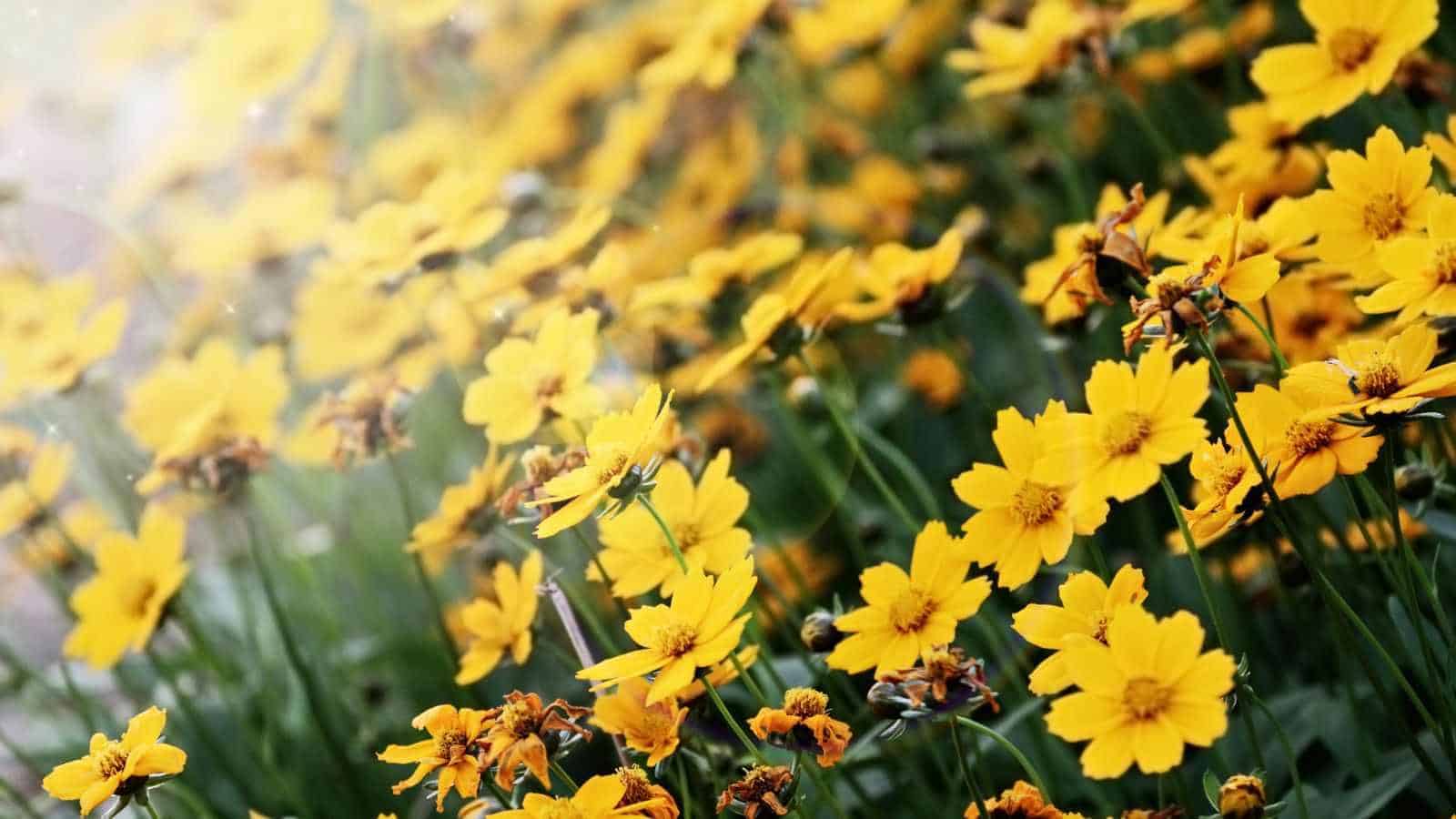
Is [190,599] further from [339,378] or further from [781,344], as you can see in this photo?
[781,344]

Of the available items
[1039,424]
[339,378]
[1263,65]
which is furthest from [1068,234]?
[339,378]

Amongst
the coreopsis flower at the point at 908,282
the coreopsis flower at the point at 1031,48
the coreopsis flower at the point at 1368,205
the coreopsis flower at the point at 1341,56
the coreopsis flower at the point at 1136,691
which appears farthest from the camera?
the coreopsis flower at the point at 1031,48

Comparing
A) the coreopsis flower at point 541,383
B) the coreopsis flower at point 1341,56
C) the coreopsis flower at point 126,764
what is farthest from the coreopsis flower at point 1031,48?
the coreopsis flower at point 126,764

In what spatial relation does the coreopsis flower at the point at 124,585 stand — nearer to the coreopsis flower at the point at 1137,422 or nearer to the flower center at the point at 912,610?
the flower center at the point at 912,610

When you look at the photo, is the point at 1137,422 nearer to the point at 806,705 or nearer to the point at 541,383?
the point at 806,705

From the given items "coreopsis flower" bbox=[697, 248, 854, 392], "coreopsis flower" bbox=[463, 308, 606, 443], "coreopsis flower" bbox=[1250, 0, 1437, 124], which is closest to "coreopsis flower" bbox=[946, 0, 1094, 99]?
"coreopsis flower" bbox=[1250, 0, 1437, 124]

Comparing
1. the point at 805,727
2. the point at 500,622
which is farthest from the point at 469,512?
the point at 805,727
